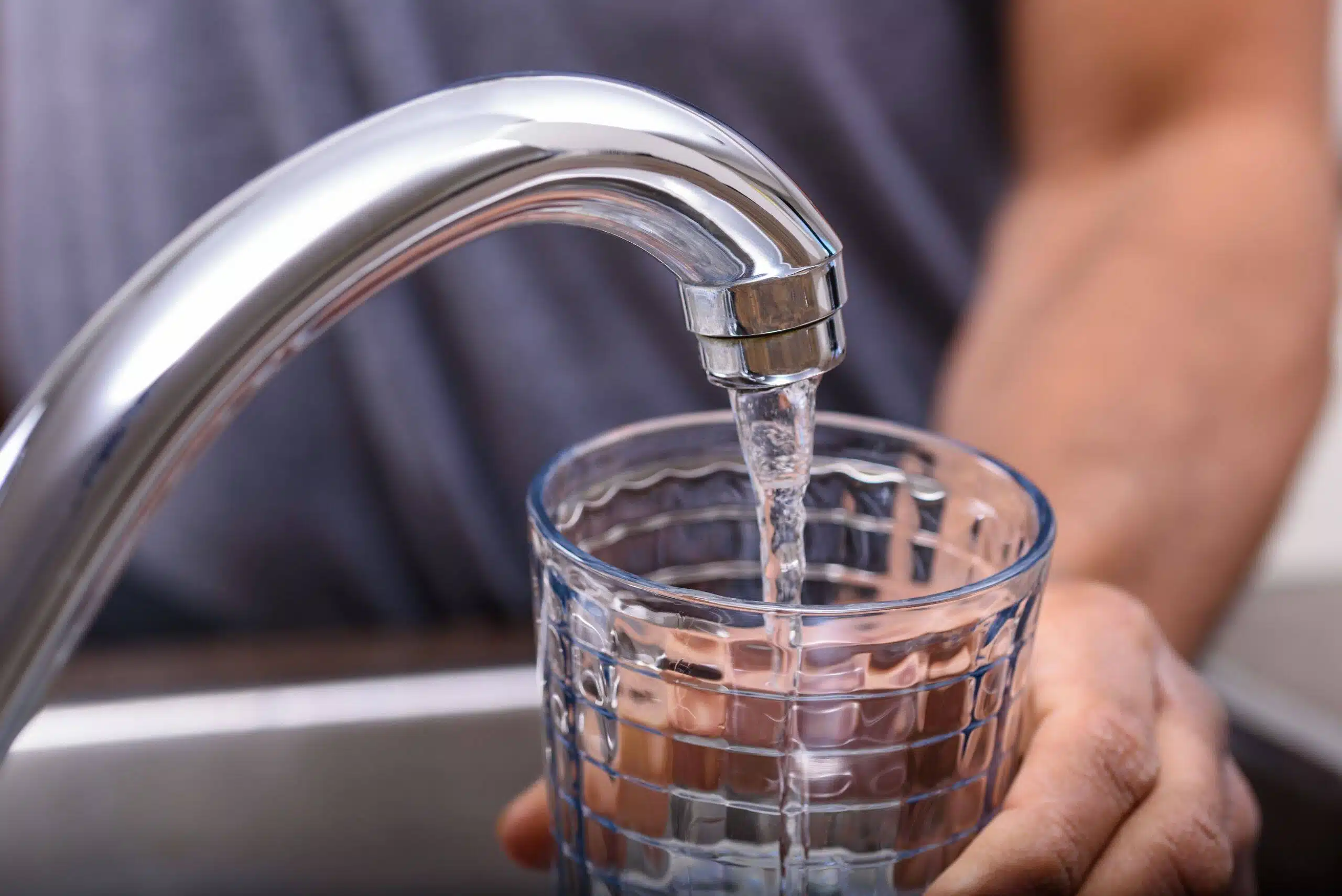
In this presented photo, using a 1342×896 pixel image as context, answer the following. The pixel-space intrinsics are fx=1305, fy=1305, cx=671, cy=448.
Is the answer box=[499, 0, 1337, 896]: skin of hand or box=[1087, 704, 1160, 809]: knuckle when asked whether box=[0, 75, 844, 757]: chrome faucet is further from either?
box=[499, 0, 1337, 896]: skin of hand

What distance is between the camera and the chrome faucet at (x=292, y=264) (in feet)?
0.58

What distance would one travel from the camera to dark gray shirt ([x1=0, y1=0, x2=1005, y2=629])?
57 cm

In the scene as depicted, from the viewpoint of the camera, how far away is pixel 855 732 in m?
0.24

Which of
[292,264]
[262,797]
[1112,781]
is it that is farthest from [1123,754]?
[262,797]

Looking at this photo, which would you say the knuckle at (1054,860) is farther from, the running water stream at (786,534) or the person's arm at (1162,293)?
the person's arm at (1162,293)

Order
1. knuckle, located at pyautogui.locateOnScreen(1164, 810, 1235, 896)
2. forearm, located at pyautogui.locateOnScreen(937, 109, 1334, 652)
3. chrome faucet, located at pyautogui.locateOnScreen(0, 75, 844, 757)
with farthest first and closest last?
forearm, located at pyautogui.locateOnScreen(937, 109, 1334, 652) → knuckle, located at pyautogui.locateOnScreen(1164, 810, 1235, 896) → chrome faucet, located at pyautogui.locateOnScreen(0, 75, 844, 757)

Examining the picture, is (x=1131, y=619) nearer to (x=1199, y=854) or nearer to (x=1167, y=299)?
(x=1199, y=854)

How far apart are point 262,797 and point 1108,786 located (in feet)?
1.13

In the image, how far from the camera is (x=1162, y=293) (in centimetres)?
55

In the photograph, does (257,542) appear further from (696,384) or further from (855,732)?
(855,732)

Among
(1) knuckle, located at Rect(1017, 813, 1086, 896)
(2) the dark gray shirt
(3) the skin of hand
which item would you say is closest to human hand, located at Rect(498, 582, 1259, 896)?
(1) knuckle, located at Rect(1017, 813, 1086, 896)

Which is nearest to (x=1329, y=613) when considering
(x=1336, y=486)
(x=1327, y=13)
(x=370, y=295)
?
(x=1336, y=486)

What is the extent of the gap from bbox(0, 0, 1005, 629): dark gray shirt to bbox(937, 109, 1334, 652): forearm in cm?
8

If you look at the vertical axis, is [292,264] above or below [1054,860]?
above
